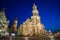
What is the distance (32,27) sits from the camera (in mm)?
3566

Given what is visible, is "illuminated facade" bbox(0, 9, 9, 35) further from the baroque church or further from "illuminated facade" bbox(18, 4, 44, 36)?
"illuminated facade" bbox(18, 4, 44, 36)

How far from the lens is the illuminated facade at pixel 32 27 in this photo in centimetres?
352

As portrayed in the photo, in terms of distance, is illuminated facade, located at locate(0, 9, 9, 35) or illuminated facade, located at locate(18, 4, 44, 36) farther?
illuminated facade, located at locate(0, 9, 9, 35)

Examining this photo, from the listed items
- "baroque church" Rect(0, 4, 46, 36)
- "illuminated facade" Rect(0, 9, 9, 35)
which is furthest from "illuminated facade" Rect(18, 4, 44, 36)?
"illuminated facade" Rect(0, 9, 9, 35)

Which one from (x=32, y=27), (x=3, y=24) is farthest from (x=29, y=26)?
(x=3, y=24)

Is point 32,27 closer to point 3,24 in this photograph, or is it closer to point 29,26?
point 29,26

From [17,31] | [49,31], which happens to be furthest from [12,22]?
[49,31]

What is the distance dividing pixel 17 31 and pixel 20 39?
0.21 metres

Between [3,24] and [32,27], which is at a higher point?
[3,24]

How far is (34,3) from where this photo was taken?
370cm

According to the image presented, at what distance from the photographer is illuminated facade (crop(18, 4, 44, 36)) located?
3.52m

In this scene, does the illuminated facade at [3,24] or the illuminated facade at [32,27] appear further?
the illuminated facade at [3,24]

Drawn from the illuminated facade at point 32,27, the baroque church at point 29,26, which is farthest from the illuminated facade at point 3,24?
the illuminated facade at point 32,27

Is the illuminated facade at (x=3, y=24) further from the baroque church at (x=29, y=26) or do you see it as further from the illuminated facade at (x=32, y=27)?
the illuminated facade at (x=32, y=27)
